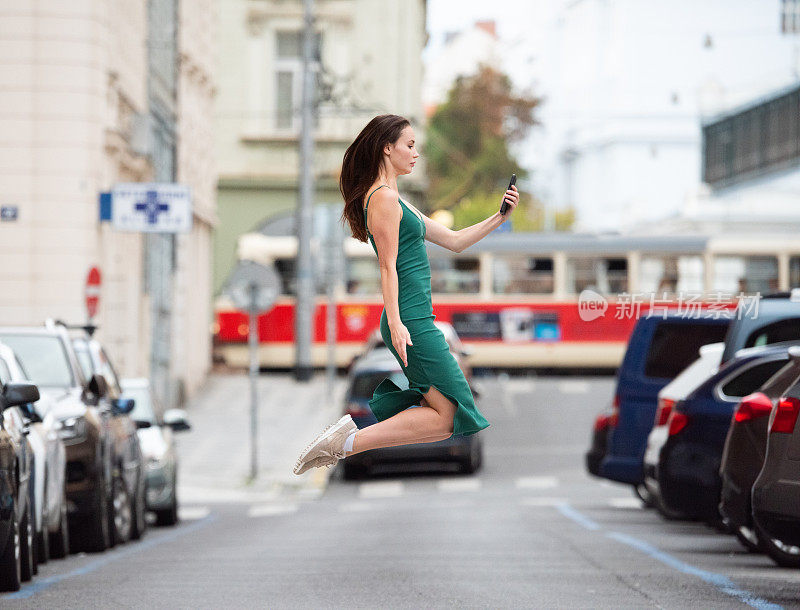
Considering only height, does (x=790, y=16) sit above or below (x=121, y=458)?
above

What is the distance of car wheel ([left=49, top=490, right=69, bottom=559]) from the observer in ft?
39.9

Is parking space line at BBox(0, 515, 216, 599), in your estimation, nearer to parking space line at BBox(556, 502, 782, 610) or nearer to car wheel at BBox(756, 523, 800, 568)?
parking space line at BBox(556, 502, 782, 610)

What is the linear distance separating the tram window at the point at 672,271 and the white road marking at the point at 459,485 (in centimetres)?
1237

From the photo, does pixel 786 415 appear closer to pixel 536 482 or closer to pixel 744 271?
pixel 536 482

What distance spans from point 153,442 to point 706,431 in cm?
696

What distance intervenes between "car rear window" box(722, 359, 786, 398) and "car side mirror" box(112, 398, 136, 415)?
477 cm

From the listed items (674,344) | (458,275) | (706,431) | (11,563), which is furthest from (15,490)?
(458,275)

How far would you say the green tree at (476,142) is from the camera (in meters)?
65.1

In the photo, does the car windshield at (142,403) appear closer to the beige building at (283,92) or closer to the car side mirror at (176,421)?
the car side mirror at (176,421)

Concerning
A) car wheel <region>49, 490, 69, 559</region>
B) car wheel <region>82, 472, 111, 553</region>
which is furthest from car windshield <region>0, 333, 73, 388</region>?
car wheel <region>49, 490, 69, 559</region>

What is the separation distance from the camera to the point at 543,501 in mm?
20578

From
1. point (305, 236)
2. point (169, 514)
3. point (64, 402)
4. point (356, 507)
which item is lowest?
point (356, 507)

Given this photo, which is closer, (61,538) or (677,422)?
(61,538)

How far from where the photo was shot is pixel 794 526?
9383 mm
